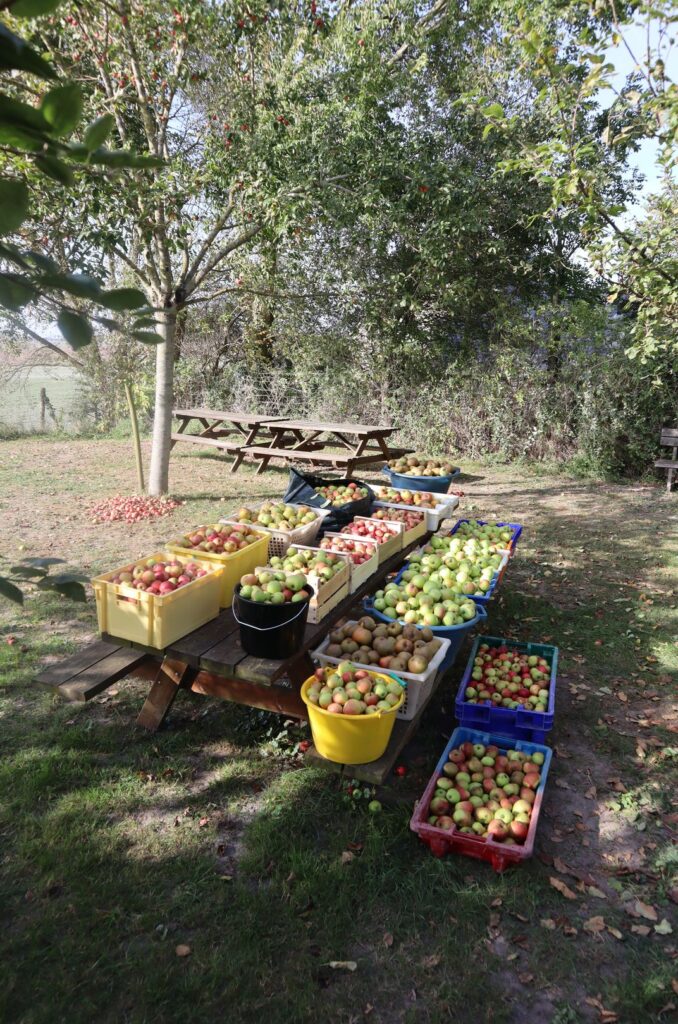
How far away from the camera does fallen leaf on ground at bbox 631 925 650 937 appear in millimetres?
2531

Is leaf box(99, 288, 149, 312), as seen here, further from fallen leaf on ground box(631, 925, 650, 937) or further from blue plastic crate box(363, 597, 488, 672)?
blue plastic crate box(363, 597, 488, 672)

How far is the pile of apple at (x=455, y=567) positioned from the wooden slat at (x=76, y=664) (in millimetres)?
1930

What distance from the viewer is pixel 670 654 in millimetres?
4750

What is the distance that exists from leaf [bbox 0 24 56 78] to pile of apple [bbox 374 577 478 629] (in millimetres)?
3412

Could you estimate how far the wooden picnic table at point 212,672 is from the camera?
9.92 ft

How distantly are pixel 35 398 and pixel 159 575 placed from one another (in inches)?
515

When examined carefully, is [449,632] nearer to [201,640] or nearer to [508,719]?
[508,719]

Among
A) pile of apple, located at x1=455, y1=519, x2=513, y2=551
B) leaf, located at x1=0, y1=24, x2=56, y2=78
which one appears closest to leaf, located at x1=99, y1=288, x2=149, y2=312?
leaf, located at x1=0, y1=24, x2=56, y2=78

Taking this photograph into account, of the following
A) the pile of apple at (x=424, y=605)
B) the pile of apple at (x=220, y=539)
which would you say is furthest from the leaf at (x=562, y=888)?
the pile of apple at (x=220, y=539)

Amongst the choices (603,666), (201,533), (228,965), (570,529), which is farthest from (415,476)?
(228,965)

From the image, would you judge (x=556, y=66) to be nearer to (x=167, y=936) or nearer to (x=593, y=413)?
(x=167, y=936)

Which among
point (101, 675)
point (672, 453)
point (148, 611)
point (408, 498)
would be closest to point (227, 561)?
point (148, 611)

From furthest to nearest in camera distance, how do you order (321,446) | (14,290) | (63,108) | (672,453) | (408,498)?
1. (321,446)
2. (672,453)
3. (408,498)
4. (14,290)
5. (63,108)

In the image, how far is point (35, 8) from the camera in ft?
1.70
